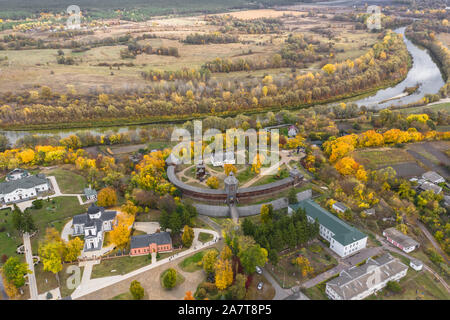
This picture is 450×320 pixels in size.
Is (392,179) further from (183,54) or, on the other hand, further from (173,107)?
(183,54)

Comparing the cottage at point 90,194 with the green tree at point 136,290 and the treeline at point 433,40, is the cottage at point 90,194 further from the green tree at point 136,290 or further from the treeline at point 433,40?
the treeline at point 433,40

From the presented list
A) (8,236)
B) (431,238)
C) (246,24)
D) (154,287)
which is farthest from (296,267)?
(246,24)

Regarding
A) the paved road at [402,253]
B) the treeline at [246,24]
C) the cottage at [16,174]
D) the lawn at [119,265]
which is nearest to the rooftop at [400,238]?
the paved road at [402,253]

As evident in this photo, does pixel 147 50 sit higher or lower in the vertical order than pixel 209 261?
higher

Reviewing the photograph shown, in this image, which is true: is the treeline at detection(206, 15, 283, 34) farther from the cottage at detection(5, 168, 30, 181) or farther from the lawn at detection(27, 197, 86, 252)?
the lawn at detection(27, 197, 86, 252)

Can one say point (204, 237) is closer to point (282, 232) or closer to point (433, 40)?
point (282, 232)

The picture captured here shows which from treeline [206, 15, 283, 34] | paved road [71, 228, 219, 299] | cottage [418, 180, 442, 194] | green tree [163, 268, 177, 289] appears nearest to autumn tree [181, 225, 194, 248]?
paved road [71, 228, 219, 299]
